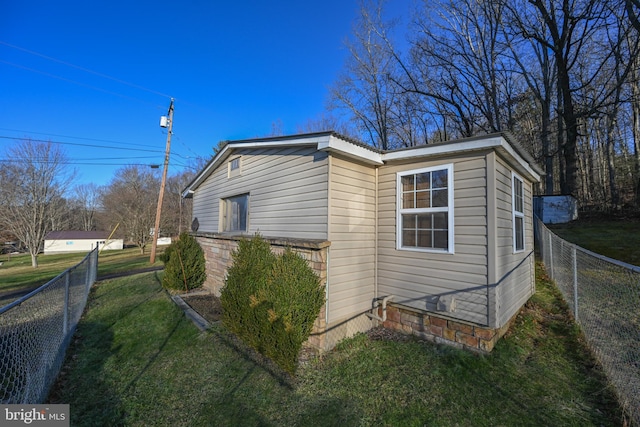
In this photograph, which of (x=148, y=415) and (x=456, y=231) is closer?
(x=148, y=415)

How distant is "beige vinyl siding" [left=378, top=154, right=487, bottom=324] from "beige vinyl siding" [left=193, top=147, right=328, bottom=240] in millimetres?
1349

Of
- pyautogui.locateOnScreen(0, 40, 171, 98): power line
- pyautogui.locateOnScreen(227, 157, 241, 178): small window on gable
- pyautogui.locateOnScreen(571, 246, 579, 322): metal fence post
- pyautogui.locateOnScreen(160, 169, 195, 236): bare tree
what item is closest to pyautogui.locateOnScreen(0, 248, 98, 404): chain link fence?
pyautogui.locateOnScreen(227, 157, 241, 178): small window on gable

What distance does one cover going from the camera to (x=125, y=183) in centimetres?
2766

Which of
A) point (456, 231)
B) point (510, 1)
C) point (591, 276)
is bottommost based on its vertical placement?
point (591, 276)

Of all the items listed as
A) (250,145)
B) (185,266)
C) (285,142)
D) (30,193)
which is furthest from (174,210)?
(285,142)

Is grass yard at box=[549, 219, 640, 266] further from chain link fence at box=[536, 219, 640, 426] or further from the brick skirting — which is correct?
the brick skirting

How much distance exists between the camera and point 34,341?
9.67 ft

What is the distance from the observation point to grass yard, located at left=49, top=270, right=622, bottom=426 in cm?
268

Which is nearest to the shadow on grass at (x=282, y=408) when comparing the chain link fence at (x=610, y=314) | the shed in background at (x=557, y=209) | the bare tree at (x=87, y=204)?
the chain link fence at (x=610, y=314)

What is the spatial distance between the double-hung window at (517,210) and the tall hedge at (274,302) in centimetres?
354

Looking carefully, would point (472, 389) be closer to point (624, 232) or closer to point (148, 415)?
point (148, 415)

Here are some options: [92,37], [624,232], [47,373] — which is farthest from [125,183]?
[624,232]

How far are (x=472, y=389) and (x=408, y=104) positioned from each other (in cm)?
1527

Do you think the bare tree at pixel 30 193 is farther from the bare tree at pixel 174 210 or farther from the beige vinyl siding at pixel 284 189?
the beige vinyl siding at pixel 284 189
